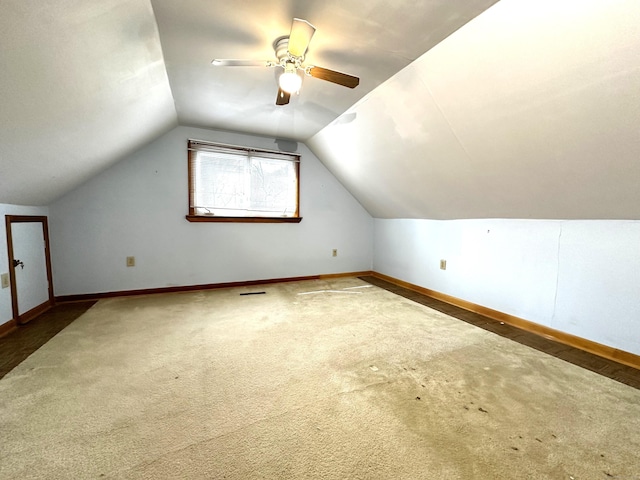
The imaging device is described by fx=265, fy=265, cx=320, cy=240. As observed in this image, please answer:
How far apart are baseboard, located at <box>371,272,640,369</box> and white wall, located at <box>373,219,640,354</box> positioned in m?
0.04

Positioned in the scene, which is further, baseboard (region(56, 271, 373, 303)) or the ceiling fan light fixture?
baseboard (region(56, 271, 373, 303))

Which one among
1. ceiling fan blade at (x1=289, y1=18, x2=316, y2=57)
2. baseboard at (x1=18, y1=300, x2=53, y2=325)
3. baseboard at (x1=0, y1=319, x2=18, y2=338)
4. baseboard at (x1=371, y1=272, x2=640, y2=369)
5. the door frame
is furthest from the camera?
baseboard at (x1=18, y1=300, x2=53, y2=325)

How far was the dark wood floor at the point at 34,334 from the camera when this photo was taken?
1.81 metres

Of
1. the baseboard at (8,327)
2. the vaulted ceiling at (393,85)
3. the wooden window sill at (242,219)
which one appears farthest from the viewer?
the wooden window sill at (242,219)

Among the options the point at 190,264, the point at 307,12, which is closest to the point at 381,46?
the point at 307,12

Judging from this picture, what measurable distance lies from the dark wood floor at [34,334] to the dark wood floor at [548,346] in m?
3.56

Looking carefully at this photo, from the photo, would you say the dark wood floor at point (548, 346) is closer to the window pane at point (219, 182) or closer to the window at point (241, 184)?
the window at point (241, 184)

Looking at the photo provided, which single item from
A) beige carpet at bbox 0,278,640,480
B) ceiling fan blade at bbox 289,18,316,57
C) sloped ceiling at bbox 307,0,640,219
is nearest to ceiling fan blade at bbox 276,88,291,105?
ceiling fan blade at bbox 289,18,316,57

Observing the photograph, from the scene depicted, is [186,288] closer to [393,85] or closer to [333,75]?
[333,75]

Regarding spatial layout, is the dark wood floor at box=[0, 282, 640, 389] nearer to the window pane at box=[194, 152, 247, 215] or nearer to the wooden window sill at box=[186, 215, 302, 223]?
the wooden window sill at box=[186, 215, 302, 223]

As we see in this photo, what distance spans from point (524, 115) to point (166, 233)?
12.3 feet

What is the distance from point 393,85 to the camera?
2166mm

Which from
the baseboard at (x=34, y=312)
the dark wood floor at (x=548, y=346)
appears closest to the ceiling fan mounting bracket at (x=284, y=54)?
the dark wood floor at (x=548, y=346)

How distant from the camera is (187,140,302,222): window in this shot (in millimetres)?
3493
